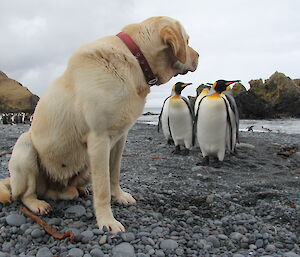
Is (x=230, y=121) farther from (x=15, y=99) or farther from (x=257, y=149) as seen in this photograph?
(x=15, y=99)

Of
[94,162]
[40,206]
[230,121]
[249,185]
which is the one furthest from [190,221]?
[230,121]

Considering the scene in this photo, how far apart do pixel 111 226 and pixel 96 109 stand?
94cm

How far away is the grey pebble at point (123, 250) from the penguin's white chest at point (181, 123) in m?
6.17

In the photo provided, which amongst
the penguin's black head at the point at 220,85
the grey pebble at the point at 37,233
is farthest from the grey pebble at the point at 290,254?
the penguin's black head at the point at 220,85

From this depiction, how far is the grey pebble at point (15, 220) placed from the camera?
9.17 feet

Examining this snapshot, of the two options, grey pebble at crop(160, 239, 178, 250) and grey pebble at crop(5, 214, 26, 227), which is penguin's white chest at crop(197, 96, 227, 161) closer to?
grey pebble at crop(160, 239, 178, 250)

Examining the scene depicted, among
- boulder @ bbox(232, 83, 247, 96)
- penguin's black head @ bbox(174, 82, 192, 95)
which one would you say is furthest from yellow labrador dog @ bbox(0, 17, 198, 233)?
boulder @ bbox(232, 83, 247, 96)

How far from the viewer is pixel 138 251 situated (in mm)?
2410

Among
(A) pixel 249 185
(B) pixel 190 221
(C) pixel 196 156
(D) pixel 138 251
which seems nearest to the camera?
(D) pixel 138 251

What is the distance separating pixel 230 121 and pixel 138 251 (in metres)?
5.39

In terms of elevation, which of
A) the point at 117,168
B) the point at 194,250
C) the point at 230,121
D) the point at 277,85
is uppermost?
the point at 277,85

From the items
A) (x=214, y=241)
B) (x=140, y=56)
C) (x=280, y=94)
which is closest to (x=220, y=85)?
(x=140, y=56)

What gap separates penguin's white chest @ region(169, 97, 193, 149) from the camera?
8484 mm

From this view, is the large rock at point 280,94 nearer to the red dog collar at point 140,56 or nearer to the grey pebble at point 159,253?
the red dog collar at point 140,56
